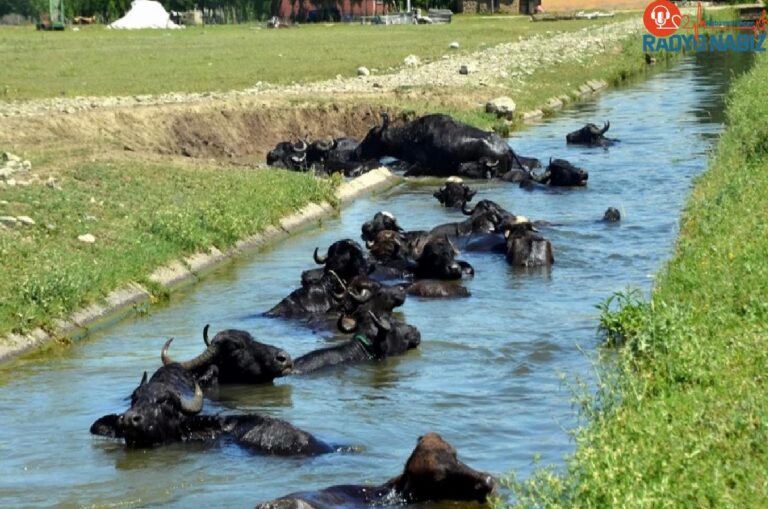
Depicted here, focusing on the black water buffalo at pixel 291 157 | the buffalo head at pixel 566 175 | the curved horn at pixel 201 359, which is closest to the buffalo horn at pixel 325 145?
the black water buffalo at pixel 291 157

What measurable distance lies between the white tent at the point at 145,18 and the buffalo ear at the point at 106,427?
82617 mm

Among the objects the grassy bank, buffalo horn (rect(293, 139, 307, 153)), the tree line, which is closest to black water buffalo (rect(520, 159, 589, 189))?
buffalo horn (rect(293, 139, 307, 153))

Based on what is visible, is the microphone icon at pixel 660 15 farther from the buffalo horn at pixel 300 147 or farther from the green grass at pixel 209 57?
the buffalo horn at pixel 300 147

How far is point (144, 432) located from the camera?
10.5m

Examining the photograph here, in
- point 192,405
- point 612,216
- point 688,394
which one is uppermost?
point 688,394

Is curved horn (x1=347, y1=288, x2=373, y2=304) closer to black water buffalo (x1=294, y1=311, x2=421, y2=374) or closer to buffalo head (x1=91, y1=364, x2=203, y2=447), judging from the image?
black water buffalo (x1=294, y1=311, x2=421, y2=374)

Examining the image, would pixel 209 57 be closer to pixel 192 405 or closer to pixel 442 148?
pixel 442 148

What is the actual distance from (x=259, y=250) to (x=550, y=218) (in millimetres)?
4384

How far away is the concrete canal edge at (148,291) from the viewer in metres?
13.6

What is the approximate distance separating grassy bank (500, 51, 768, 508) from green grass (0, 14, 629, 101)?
2148 cm

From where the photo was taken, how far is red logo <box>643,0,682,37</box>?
216ft

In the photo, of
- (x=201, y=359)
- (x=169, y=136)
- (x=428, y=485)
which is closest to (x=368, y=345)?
(x=201, y=359)

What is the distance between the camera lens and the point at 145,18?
93750 millimetres

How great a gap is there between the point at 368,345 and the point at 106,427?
3.00 metres
